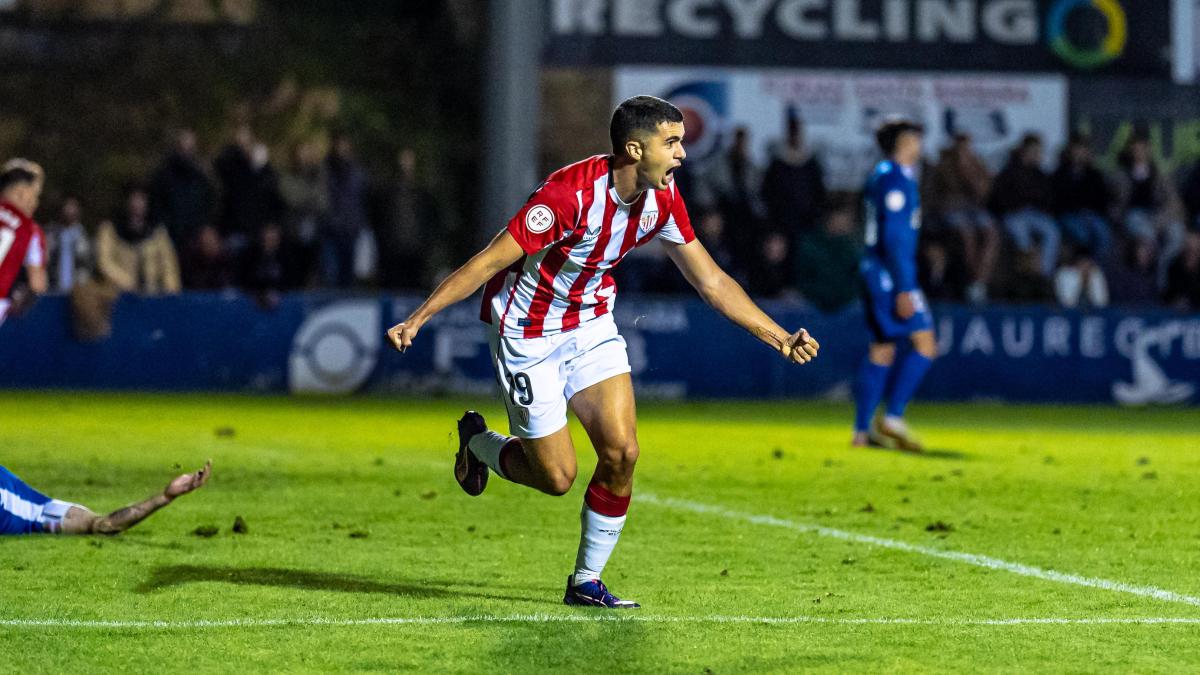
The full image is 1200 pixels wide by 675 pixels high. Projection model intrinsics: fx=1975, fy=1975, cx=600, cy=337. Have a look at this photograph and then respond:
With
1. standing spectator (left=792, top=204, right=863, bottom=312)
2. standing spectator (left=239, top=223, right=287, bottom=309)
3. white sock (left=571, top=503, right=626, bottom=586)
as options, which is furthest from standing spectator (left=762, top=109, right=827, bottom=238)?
white sock (left=571, top=503, right=626, bottom=586)

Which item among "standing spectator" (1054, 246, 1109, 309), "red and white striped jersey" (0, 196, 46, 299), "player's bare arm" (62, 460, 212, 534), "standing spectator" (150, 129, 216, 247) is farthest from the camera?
"standing spectator" (1054, 246, 1109, 309)

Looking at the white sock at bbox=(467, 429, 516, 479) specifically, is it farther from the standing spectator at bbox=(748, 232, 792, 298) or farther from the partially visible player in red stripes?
the standing spectator at bbox=(748, 232, 792, 298)

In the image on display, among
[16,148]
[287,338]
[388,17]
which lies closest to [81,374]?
[287,338]

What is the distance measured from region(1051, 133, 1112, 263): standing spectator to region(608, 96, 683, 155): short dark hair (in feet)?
52.3

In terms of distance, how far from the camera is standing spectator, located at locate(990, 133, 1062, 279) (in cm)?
2178

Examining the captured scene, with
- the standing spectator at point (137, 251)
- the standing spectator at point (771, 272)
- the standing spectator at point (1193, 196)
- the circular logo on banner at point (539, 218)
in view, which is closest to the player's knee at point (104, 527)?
the circular logo on banner at point (539, 218)

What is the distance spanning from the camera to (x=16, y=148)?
26359 mm

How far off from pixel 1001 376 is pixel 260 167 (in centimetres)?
775

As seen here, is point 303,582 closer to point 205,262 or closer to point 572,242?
point 572,242

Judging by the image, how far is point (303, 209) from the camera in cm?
2073

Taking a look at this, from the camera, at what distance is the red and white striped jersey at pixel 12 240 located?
9109 mm

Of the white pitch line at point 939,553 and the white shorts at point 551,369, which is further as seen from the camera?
the white pitch line at point 939,553

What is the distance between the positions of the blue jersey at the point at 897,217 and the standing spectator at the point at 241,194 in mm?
8691

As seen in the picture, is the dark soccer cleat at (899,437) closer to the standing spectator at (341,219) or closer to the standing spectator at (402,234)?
the standing spectator at (341,219)
